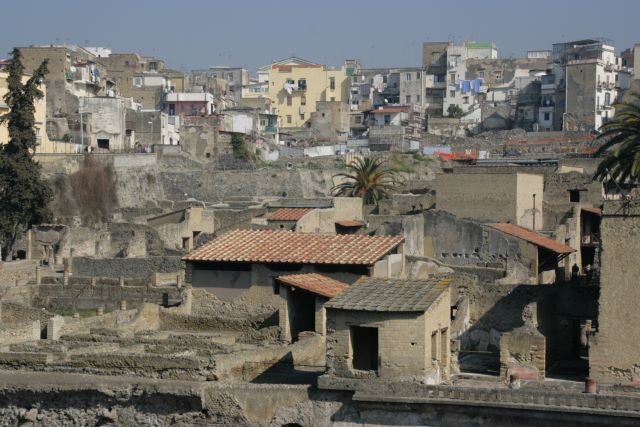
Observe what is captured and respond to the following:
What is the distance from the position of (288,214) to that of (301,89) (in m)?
61.8

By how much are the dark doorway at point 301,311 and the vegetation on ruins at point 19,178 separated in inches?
802

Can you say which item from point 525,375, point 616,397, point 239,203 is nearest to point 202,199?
point 239,203

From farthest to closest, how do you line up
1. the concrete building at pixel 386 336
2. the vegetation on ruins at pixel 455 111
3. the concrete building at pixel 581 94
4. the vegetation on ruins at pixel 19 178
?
1. the vegetation on ruins at pixel 455 111
2. the concrete building at pixel 581 94
3. the vegetation on ruins at pixel 19 178
4. the concrete building at pixel 386 336

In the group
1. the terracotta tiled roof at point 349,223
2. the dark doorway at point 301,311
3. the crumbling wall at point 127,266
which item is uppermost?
the terracotta tiled roof at point 349,223

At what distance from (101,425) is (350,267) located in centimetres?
756

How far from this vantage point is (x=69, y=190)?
54.1m

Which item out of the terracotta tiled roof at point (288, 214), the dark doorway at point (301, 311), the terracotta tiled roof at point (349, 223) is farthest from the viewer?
the terracotta tiled roof at point (349, 223)

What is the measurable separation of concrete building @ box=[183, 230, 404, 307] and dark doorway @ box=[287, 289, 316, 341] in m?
1.48

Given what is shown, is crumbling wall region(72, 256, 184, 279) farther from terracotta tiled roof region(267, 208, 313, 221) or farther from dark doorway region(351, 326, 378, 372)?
dark doorway region(351, 326, 378, 372)

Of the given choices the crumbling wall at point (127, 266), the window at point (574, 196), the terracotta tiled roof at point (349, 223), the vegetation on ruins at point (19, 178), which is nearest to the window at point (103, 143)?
the vegetation on ruins at point (19, 178)

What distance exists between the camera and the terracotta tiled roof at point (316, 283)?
25391 mm

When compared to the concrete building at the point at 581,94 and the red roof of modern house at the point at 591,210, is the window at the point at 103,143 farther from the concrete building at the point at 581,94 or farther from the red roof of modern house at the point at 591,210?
the concrete building at the point at 581,94

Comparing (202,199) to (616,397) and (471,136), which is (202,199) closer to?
(471,136)

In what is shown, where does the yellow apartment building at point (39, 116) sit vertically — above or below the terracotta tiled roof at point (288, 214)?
above
